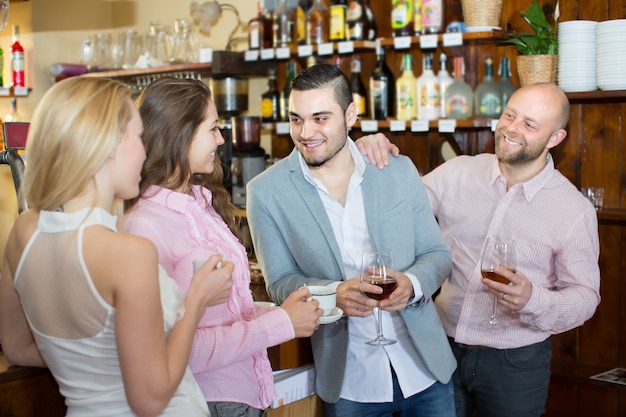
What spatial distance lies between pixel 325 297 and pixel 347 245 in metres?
0.45

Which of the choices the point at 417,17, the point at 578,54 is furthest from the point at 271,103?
the point at 578,54

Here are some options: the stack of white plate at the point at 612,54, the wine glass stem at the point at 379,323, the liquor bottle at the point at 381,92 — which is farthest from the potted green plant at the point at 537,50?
the wine glass stem at the point at 379,323

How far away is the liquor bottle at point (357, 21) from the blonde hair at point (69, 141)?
323cm

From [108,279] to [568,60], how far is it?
2814 millimetres

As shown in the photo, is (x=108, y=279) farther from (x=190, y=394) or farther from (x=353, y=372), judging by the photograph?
(x=353, y=372)

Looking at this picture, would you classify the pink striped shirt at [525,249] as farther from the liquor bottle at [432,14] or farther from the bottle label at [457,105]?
the liquor bottle at [432,14]

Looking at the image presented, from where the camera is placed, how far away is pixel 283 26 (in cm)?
496

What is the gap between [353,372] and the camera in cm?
237

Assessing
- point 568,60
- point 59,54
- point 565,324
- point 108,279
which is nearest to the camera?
point 108,279

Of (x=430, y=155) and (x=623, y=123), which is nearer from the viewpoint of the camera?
(x=623, y=123)

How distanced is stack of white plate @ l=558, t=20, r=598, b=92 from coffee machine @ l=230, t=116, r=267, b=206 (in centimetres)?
193

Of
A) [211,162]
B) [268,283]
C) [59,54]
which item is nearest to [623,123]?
[268,283]

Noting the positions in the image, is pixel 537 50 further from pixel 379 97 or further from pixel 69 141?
pixel 69 141

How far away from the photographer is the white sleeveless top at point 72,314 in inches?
55.1
